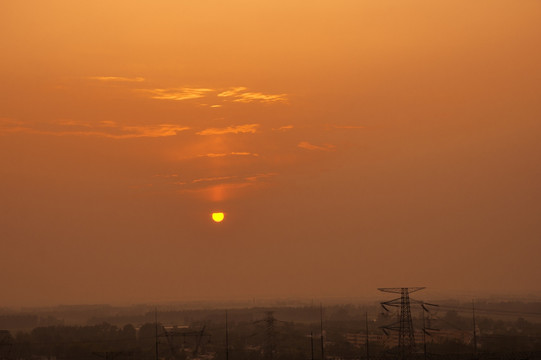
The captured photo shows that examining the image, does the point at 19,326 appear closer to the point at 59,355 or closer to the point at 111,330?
the point at 111,330

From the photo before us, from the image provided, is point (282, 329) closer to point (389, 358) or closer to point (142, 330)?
point (142, 330)

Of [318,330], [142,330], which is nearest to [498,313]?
[318,330]

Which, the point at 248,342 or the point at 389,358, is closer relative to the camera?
the point at 389,358

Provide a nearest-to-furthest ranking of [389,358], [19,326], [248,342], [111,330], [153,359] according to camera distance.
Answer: [389,358] → [153,359] → [248,342] → [111,330] → [19,326]

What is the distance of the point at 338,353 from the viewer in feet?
282

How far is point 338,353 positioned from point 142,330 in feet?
160

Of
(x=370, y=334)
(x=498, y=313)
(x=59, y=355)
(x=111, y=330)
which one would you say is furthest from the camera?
(x=498, y=313)

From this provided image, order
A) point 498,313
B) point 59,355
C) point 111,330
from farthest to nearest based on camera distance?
point 498,313 < point 111,330 < point 59,355

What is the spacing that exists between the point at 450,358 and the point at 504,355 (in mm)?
6963

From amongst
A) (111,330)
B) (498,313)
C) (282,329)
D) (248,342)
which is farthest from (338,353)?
(498,313)

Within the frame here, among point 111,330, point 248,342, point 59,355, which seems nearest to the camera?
point 59,355

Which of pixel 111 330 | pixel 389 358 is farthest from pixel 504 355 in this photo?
A: pixel 111 330

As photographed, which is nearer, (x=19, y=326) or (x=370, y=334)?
(x=370, y=334)

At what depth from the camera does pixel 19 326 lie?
577 feet
